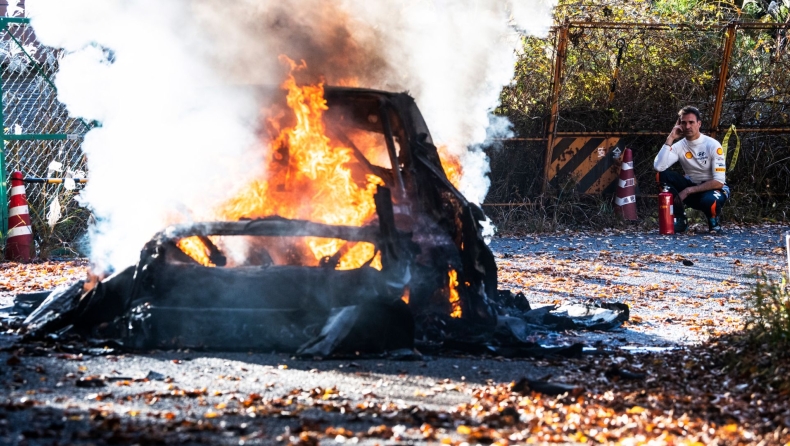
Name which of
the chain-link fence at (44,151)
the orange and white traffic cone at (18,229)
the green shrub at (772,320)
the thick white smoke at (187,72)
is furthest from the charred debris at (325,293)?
the chain-link fence at (44,151)

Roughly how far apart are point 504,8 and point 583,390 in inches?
288

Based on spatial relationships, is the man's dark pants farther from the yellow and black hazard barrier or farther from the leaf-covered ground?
the leaf-covered ground

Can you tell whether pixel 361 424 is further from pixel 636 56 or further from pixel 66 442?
pixel 636 56

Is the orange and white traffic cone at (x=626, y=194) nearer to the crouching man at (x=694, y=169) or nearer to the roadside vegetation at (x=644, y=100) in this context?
the roadside vegetation at (x=644, y=100)

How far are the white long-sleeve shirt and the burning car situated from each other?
6736 millimetres

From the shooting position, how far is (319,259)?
6.60 meters

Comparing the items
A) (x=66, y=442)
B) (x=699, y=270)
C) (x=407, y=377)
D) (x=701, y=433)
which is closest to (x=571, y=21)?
(x=699, y=270)

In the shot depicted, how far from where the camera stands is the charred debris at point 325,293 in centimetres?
601

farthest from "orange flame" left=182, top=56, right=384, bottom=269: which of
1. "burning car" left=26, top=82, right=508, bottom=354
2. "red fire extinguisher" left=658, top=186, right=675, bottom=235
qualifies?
"red fire extinguisher" left=658, top=186, right=675, bottom=235

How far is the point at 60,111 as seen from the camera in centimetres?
1290

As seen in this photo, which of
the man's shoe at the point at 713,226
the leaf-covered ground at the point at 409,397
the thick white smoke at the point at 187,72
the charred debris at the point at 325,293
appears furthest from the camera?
the man's shoe at the point at 713,226

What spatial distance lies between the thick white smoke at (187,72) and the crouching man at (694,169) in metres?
4.93

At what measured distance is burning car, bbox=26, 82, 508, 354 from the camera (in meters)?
6.03

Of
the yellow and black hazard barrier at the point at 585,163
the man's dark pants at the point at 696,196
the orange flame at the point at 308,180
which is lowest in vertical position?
the orange flame at the point at 308,180
